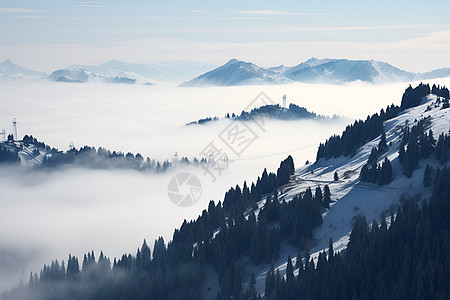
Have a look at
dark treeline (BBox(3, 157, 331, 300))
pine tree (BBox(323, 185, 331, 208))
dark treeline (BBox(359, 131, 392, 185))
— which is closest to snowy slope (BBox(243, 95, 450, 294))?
dark treeline (BBox(359, 131, 392, 185))

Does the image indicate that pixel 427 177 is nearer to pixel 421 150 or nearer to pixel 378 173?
pixel 421 150

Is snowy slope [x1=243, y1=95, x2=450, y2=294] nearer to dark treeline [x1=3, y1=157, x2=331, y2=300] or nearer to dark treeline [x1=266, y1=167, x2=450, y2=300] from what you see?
dark treeline [x1=3, y1=157, x2=331, y2=300]

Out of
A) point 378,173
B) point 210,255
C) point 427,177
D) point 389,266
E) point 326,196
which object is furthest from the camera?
point 378,173

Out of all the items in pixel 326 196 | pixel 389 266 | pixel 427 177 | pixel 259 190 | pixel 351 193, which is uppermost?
pixel 427 177

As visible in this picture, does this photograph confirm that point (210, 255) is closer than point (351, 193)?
Yes

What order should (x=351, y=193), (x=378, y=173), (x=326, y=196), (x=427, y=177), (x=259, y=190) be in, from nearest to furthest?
(x=427, y=177)
(x=326, y=196)
(x=378, y=173)
(x=351, y=193)
(x=259, y=190)

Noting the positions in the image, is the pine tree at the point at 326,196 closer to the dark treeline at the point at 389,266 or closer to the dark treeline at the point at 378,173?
the dark treeline at the point at 378,173

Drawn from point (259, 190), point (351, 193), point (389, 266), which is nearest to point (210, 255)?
point (259, 190)
